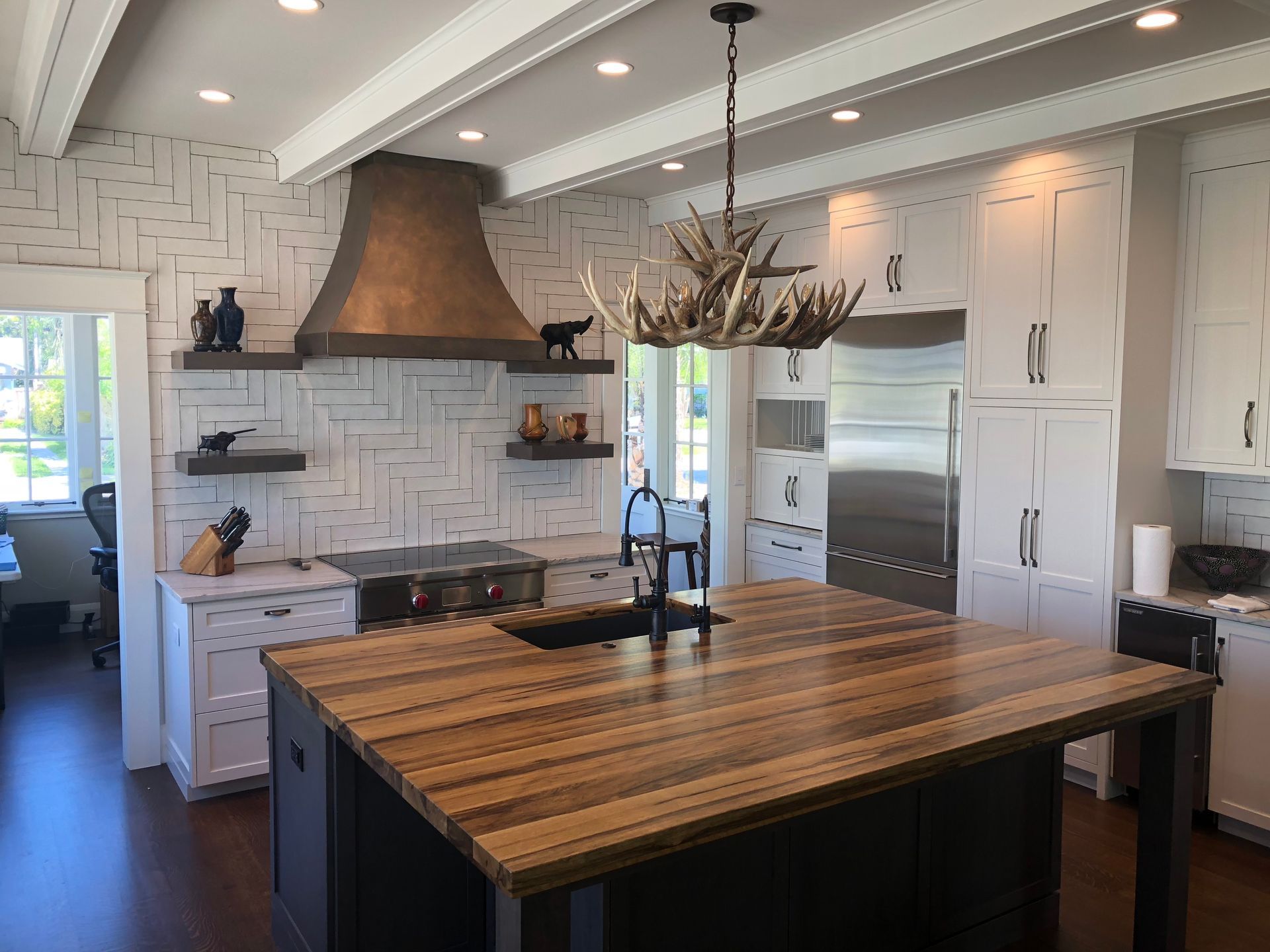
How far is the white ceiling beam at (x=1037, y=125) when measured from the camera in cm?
317

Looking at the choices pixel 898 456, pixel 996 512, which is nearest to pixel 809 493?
pixel 898 456

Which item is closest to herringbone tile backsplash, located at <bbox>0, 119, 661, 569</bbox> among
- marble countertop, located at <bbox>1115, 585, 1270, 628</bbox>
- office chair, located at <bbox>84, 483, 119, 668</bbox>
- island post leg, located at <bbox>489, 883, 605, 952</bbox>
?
office chair, located at <bbox>84, 483, 119, 668</bbox>

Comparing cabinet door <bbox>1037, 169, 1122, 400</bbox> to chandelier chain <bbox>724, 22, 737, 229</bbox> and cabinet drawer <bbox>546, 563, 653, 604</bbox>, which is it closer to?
chandelier chain <bbox>724, 22, 737, 229</bbox>

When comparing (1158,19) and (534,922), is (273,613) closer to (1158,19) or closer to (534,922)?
(534,922)

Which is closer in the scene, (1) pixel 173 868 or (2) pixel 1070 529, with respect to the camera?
(1) pixel 173 868

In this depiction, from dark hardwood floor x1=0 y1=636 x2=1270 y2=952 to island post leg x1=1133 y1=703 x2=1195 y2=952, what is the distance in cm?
39

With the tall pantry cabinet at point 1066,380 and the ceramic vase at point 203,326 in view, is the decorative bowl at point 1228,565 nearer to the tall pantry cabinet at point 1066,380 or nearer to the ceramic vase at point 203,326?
the tall pantry cabinet at point 1066,380

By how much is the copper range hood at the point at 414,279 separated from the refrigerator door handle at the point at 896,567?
1851mm

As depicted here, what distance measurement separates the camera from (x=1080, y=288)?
4020 millimetres

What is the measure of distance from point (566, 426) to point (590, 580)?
0.84m

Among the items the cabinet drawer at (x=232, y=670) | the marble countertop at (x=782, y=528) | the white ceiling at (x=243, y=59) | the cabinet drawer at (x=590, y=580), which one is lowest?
the cabinet drawer at (x=232, y=670)

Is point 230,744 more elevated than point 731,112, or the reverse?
point 731,112

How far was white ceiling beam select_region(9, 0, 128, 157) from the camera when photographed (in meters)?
2.64

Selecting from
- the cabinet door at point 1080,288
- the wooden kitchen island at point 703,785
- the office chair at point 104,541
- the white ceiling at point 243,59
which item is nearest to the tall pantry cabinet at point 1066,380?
the cabinet door at point 1080,288
